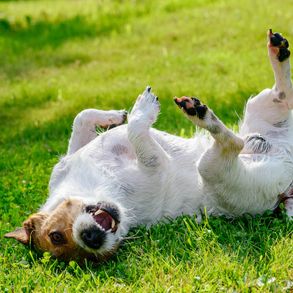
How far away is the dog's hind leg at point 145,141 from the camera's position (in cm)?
495

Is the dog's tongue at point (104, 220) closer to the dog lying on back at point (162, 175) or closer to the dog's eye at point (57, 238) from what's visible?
the dog lying on back at point (162, 175)

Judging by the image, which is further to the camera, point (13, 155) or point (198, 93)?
point (198, 93)

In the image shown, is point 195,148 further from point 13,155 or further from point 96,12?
point 96,12

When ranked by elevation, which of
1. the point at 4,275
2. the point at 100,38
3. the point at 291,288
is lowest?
the point at 100,38

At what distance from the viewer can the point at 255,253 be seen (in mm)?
4352

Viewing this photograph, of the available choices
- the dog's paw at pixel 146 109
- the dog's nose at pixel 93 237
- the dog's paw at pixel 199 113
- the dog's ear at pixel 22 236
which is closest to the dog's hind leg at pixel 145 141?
the dog's paw at pixel 146 109

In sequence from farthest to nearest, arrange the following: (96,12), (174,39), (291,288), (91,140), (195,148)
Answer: (96,12)
(174,39)
(91,140)
(195,148)
(291,288)

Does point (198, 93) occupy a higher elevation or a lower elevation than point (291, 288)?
lower

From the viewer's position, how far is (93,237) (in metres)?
4.38

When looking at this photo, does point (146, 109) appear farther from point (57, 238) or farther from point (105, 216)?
point (57, 238)

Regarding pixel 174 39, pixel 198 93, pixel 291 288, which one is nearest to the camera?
pixel 291 288

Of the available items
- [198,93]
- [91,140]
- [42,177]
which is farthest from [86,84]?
[91,140]

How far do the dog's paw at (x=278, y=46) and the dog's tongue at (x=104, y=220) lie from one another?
1723 mm

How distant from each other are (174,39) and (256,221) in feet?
22.0
